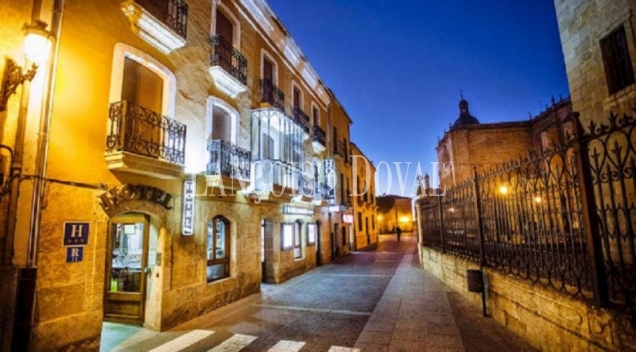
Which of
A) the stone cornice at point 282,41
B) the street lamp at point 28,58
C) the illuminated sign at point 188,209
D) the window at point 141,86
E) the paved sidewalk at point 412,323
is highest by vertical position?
the stone cornice at point 282,41

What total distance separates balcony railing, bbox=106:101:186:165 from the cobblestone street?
158 inches

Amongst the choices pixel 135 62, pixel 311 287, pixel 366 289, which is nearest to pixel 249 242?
pixel 311 287

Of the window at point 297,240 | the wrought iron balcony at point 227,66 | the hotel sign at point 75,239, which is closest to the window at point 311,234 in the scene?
the window at point 297,240

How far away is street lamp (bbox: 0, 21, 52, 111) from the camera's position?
478 cm

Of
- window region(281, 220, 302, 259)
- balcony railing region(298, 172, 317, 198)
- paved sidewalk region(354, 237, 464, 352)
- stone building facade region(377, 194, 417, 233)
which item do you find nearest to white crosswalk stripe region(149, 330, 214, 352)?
paved sidewalk region(354, 237, 464, 352)

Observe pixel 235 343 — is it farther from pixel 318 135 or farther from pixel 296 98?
pixel 318 135

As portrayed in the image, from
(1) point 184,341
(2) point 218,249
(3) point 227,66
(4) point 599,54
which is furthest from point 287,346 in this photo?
(4) point 599,54

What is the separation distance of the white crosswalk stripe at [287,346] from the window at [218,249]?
3862 mm

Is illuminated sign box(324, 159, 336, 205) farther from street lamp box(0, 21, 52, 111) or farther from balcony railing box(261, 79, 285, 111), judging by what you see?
street lamp box(0, 21, 52, 111)

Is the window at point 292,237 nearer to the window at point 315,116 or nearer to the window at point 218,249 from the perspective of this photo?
the window at point 218,249

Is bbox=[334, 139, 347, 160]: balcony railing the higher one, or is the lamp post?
bbox=[334, 139, 347, 160]: balcony railing

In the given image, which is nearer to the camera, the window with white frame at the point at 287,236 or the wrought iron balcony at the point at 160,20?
the wrought iron balcony at the point at 160,20

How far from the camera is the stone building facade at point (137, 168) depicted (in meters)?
5.04

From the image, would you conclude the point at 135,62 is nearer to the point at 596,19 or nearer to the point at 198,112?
the point at 198,112
